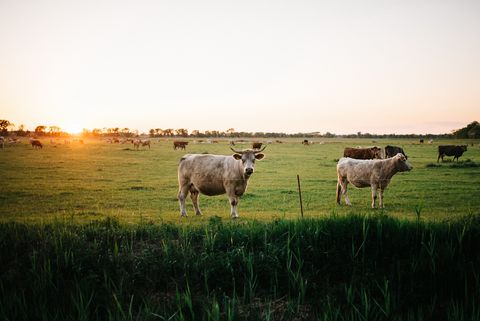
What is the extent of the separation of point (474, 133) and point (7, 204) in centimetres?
13752

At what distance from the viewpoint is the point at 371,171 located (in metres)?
14.2

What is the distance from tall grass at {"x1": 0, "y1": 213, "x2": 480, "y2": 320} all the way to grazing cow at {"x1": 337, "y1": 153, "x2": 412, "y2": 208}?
25.0ft

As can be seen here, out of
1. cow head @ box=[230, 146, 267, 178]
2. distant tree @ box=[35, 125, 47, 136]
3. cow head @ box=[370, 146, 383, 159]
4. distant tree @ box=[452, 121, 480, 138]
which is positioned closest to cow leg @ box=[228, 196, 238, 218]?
cow head @ box=[230, 146, 267, 178]

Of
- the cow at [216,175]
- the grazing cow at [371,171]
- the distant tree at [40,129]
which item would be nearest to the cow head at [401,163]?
the grazing cow at [371,171]

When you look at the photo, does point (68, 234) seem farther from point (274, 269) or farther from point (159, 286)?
point (274, 269)

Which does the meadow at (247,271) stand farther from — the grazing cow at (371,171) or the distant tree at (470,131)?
the distant tree at (470,131)

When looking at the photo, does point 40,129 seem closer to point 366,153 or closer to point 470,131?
point 366,153

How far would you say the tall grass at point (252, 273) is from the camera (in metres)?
4.40

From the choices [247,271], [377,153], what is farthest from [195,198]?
[377,153]

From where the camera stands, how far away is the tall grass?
14.4ft

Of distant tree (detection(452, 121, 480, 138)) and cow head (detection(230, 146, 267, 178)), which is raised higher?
distant tree (detection(452, 121, 480, 138))

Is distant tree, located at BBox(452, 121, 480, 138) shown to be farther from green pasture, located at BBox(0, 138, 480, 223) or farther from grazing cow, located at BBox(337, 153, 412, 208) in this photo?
grazing cow, located at BBox(337, 153, 412, 208)

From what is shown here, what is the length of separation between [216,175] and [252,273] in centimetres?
718

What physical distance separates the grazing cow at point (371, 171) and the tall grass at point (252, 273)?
7.61 m
